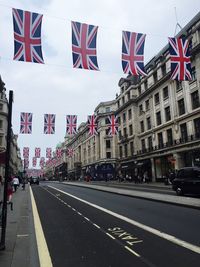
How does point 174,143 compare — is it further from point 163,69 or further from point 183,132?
point 163,69

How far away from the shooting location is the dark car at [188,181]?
1800 centimetres

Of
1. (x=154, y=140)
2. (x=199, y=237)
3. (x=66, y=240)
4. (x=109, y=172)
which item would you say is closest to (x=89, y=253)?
(x=66, y=240)

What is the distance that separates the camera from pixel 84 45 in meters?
14.7

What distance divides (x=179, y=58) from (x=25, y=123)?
1650 centimetres

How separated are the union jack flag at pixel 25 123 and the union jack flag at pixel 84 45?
49.2ft

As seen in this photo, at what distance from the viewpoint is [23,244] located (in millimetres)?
6832

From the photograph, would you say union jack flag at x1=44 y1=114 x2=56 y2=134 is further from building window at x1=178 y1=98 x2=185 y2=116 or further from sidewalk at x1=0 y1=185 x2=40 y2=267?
sidewalk at x1=0 y1=185 x2=40 y2=267

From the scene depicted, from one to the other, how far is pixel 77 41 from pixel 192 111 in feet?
77.0

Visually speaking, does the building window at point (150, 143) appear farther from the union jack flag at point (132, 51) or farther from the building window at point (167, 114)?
the union jack flag at point (132, 51)

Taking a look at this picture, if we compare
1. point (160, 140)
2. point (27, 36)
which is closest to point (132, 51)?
point (27, 36)

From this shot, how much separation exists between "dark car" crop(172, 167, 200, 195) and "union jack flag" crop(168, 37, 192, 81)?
6.40 meters

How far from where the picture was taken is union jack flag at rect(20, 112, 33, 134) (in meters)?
27.8

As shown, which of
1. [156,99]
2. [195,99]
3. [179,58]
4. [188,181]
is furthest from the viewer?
[156,99]

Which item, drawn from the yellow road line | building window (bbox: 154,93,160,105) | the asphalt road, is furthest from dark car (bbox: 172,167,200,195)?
building window (bbox: 154,93,160,105)
